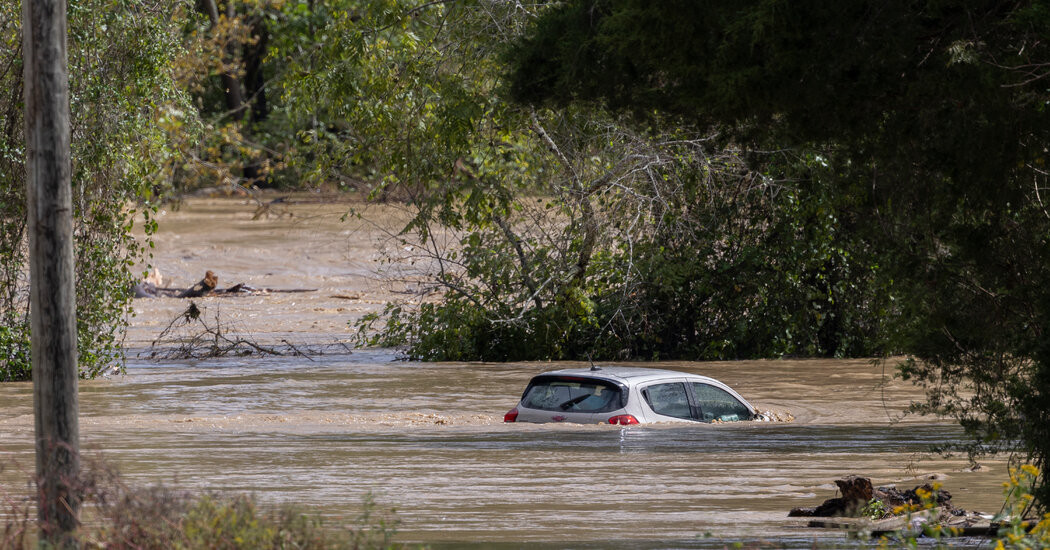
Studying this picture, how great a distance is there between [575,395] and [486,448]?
1.33m

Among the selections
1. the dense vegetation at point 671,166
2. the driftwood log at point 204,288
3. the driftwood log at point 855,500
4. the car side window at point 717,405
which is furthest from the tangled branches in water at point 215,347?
the driftwood log at point 855,500

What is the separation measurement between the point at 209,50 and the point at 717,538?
32215mm

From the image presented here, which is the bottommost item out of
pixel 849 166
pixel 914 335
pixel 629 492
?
pixel 629 492

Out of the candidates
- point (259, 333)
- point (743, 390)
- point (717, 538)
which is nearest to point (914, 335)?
point (717, 538)

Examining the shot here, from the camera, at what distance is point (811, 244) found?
26.3m

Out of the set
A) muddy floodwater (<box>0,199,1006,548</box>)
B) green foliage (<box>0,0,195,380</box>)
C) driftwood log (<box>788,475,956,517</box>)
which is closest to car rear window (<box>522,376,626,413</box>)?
muddy floodwater (<box>0,199,1006,548</box>)

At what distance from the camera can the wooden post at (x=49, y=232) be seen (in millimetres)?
8508

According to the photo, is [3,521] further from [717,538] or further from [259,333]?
[259,333]

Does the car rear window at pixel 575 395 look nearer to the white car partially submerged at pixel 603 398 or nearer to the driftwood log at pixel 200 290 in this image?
the white car partially submerged at pixel 603 398

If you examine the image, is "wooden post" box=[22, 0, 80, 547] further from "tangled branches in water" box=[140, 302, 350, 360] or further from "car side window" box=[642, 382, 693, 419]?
"tangled branches in water" box=[140, 302, 350, 360]

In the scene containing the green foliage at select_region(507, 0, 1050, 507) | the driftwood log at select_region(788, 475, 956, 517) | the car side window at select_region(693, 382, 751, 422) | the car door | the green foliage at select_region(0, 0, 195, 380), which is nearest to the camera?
the green foliage at select_region(507, 0, 1050, 507)

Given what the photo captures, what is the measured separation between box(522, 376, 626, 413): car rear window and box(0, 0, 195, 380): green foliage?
25.4 feet

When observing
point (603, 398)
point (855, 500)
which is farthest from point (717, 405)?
point (855, 500)

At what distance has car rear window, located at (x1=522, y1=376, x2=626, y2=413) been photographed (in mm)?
16328
